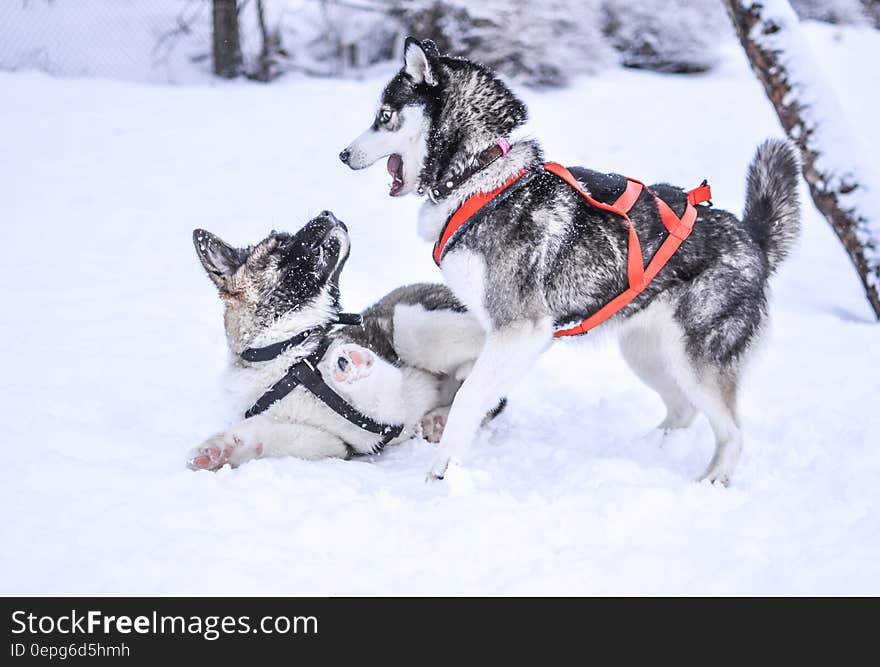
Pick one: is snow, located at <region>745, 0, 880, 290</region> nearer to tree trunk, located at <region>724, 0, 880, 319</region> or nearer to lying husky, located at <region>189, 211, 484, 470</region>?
tree trunk, located at <region>724, 0, 880, 319</region>

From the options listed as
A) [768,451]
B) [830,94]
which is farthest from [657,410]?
[830,94]

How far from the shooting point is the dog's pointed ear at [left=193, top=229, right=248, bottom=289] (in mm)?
3389

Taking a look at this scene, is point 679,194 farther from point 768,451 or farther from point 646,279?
point 768,451

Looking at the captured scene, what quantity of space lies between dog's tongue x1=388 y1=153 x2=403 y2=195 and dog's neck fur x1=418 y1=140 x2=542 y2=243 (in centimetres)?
18

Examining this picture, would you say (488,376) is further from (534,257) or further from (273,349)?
(273,349)

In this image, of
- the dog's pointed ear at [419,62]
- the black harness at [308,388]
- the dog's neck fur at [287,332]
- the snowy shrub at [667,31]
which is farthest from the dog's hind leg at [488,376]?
the snowy shrub at [667,31]

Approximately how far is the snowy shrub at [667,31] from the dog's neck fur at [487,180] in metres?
9.85

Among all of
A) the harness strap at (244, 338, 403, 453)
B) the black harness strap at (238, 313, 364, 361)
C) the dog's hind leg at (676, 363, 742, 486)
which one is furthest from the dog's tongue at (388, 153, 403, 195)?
the dog's hind leg at (676, 363, 742, 486)

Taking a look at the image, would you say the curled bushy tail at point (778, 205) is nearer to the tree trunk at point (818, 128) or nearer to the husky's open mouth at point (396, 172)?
the husky's open mouth at point (396, 172)

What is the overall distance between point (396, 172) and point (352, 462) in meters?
1.32

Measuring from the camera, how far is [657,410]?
4.15m

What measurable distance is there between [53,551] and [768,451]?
A: 9.44 ft

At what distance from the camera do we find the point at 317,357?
133 inches

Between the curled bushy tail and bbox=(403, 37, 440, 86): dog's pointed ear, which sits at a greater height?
bbox=(403, 37, 440, 86): dog's pointed ear
